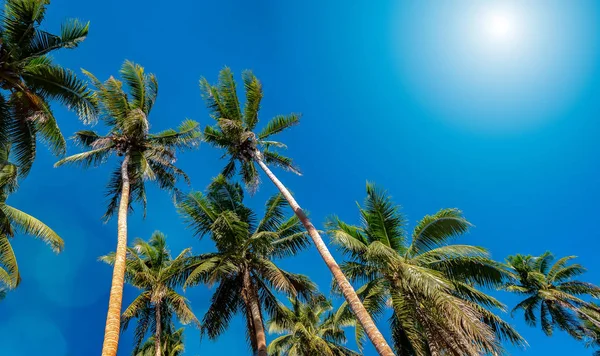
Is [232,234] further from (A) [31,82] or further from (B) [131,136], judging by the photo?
(A) [31,82]

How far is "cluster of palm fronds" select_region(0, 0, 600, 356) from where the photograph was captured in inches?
387

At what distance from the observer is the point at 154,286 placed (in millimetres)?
18141

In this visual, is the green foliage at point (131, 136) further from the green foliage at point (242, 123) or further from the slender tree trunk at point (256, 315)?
the slender tree trunk at point (256, 315)

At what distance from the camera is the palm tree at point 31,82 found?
382 inches

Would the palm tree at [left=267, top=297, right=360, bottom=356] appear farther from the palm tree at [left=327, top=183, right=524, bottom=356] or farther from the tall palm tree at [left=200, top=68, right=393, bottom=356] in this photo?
the tall palm tree at [left=200, top=68, right=393, bottom=356]

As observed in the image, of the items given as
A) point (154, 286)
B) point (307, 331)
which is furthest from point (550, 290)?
point (154, 286)

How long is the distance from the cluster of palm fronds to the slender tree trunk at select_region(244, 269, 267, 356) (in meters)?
0.05

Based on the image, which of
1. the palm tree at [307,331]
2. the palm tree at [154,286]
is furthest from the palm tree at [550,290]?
the palm tree at [154,286]

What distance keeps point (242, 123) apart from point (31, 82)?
772 cm

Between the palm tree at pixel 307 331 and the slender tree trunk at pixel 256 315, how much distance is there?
218cm

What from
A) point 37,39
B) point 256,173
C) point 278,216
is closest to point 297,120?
point 256,173

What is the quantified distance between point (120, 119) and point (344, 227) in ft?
32.4

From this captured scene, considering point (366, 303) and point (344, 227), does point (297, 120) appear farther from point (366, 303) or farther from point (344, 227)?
point (366, 303)

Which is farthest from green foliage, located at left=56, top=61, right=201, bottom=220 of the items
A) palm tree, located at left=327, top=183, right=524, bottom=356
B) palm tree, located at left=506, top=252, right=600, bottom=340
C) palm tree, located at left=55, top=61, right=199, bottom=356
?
palm tree, located at left=506, top=252, right=600, bottom=340
